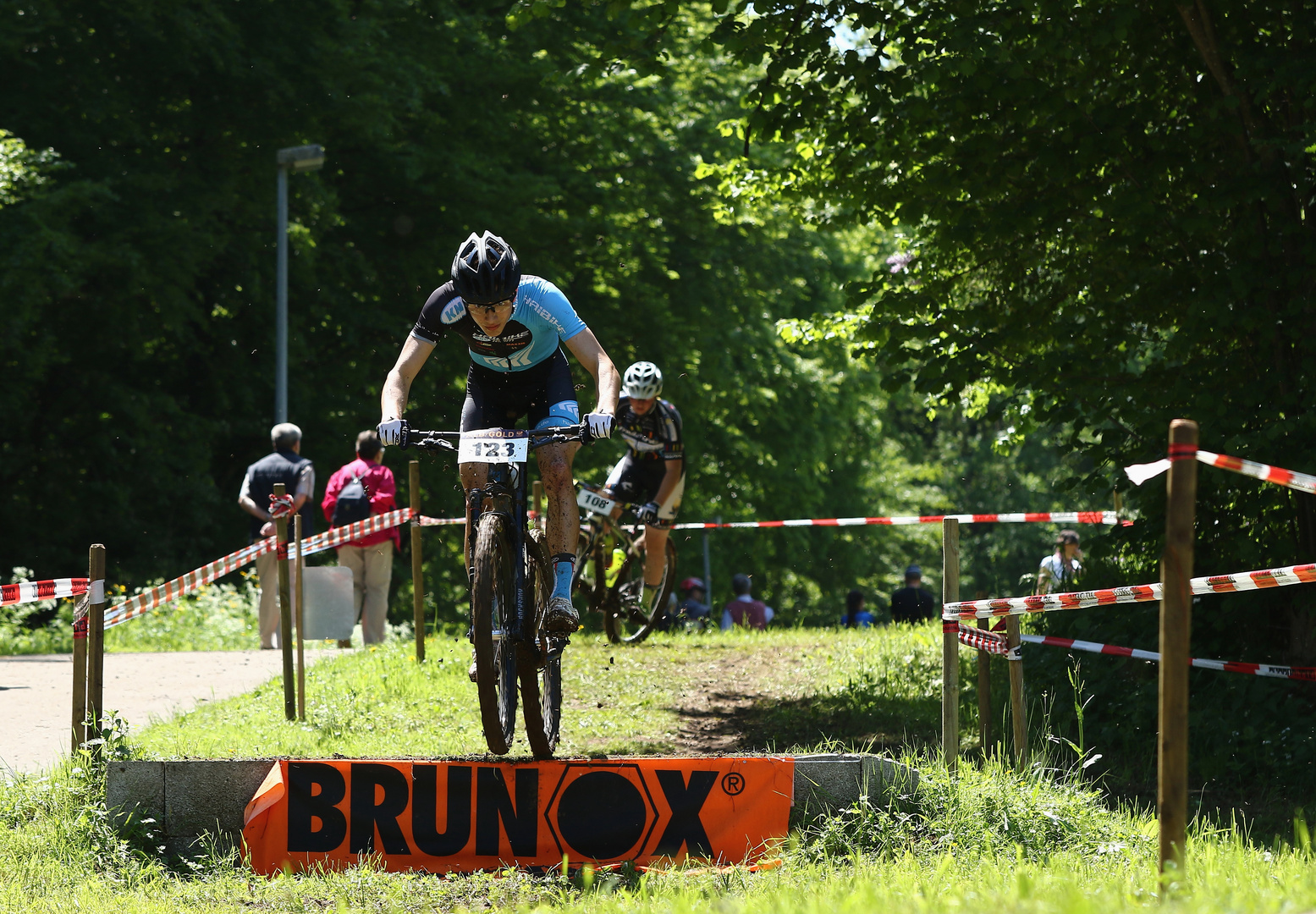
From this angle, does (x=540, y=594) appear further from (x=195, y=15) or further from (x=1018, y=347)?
(x=195, y=15)

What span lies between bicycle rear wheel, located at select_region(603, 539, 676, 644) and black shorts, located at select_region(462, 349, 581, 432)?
5.42 m

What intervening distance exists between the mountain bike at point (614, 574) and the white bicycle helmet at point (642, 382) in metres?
1.15

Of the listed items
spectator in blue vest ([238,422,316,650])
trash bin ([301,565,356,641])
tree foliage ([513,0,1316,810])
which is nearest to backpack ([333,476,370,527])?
spectator in blue vest ([238,422,316,650])

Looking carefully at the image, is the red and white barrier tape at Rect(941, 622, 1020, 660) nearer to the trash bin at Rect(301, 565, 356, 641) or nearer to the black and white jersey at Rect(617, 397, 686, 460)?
the black and white jersey at Rect(617, 397, 686, 460)

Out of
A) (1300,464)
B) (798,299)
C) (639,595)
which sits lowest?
(639,595)

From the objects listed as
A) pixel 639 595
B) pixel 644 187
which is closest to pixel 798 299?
pixel 644 187

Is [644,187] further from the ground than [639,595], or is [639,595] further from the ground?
[644,187]

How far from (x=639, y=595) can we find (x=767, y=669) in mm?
1452

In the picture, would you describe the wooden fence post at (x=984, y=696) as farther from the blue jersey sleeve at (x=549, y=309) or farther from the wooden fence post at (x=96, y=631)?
the wooden fence post at (x=96, y=631)

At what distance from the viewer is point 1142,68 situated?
9.05m

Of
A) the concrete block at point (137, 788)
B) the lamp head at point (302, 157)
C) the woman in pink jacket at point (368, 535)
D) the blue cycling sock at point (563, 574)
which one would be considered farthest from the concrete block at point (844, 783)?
the lamp head at point (302, 157)

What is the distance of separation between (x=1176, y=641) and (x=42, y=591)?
18.9ft

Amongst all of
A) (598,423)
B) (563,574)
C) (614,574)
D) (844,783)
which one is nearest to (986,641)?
(844,783)

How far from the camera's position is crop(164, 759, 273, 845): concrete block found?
19.1 ft
